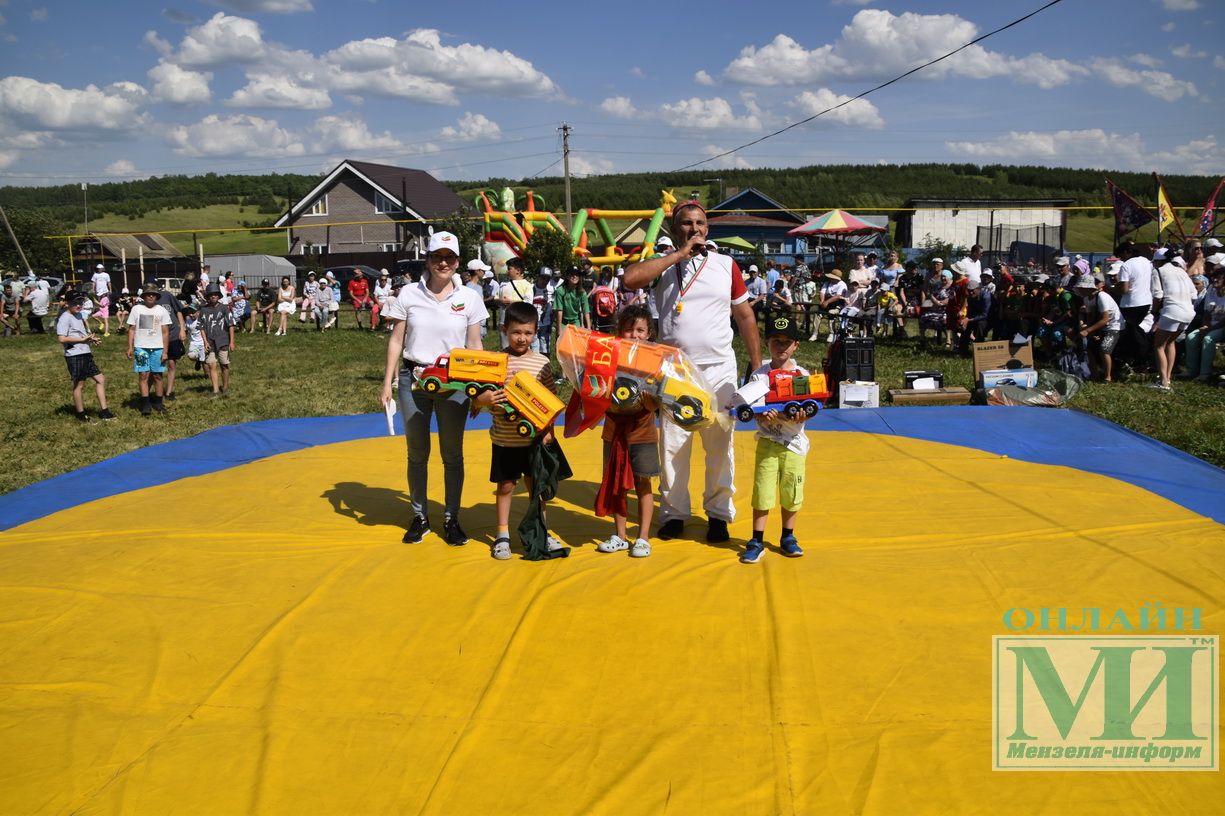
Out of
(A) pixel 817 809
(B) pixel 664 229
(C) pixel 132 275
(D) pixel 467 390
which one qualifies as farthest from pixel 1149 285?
(C) pixel 132 275

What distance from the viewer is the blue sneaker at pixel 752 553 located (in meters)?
5.03

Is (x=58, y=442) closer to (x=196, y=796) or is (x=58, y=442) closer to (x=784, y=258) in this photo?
(x=196, y=796)

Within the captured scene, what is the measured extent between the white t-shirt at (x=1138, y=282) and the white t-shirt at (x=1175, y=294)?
68cm

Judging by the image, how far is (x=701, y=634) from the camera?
413 cm

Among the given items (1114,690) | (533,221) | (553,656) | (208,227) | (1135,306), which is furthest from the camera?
(208,227)

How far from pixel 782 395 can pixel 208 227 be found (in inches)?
2577

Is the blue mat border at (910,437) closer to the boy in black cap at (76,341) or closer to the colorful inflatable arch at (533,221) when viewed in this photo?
the boy in black cap at (76,341)

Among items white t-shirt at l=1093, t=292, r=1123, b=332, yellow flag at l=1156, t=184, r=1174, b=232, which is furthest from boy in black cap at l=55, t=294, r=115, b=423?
yellow flag at l=1156, t=184, r=1174, b=232

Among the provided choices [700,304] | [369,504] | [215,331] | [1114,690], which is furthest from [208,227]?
[1114,690]

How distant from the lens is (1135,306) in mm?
12070

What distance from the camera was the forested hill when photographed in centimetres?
5862

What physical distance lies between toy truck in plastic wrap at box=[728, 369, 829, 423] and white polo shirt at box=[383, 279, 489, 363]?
5.37 feet

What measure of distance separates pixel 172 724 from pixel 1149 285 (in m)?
12.5

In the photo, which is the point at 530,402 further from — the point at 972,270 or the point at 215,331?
the point at 972,270
